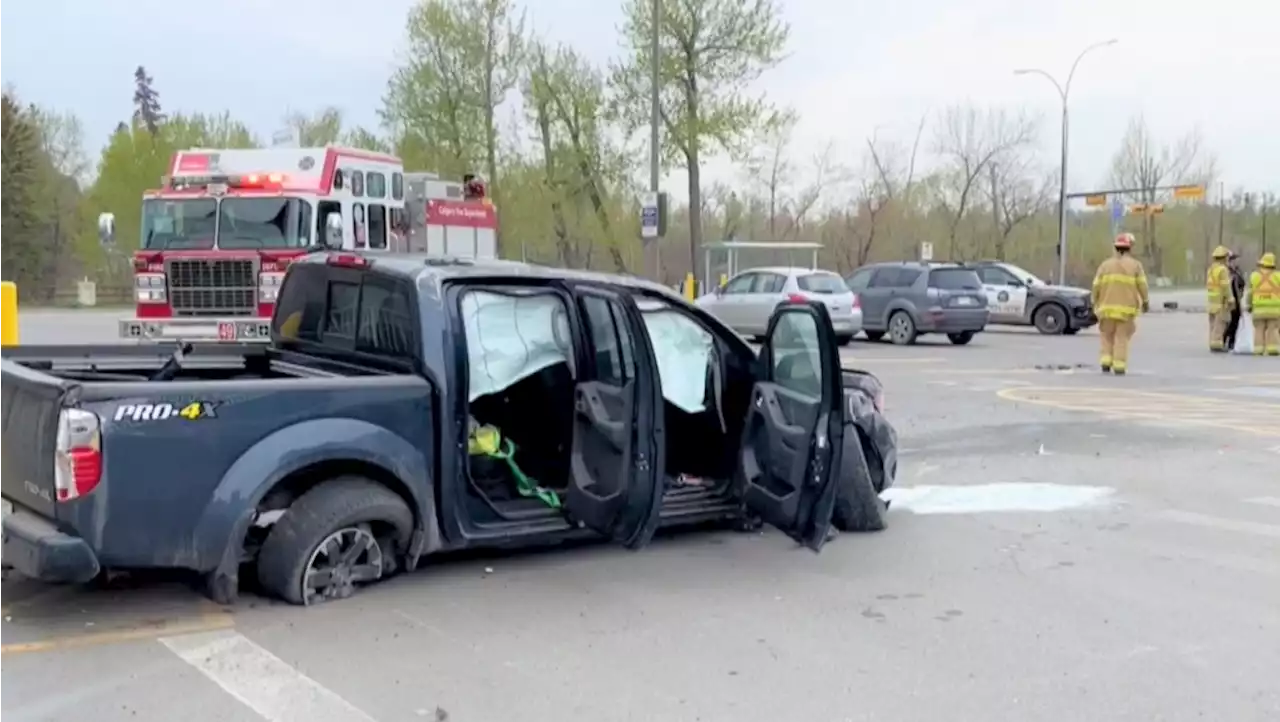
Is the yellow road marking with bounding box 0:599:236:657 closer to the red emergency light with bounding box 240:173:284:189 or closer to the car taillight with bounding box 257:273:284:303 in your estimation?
the car taillight with bounding box 257:273:284:303

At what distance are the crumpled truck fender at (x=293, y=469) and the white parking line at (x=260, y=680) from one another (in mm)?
336

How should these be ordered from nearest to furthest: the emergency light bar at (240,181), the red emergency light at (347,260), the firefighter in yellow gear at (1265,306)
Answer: the red emergency light at (347,260)
the emergency light bar at (240,181)
the firefighter in yellow gear at (1265,306)

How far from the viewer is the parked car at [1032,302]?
28312 millimetres

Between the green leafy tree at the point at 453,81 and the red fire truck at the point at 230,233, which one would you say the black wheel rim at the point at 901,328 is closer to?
the red fire truck at the point at 230,233

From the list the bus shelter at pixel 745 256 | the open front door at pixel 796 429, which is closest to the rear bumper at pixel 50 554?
the open front door at pixel 796 429

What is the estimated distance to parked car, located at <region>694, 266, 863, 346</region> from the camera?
910 inches

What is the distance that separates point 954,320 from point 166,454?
20452 mm

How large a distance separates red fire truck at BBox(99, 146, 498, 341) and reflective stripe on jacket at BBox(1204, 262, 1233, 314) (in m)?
14.5

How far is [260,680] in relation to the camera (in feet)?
15.9

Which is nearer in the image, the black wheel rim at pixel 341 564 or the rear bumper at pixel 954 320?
the black wheel rim at pixel 341 564

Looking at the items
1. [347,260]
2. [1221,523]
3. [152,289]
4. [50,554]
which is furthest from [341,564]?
[152,289]

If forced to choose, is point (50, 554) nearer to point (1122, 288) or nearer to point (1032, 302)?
point (1122, 288)

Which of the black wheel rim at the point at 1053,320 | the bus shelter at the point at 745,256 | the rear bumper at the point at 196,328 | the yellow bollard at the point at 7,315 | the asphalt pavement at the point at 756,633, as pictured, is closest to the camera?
the asphalt pavement at the point at 756,633

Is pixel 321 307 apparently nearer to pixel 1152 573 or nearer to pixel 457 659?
pixel 457 659
